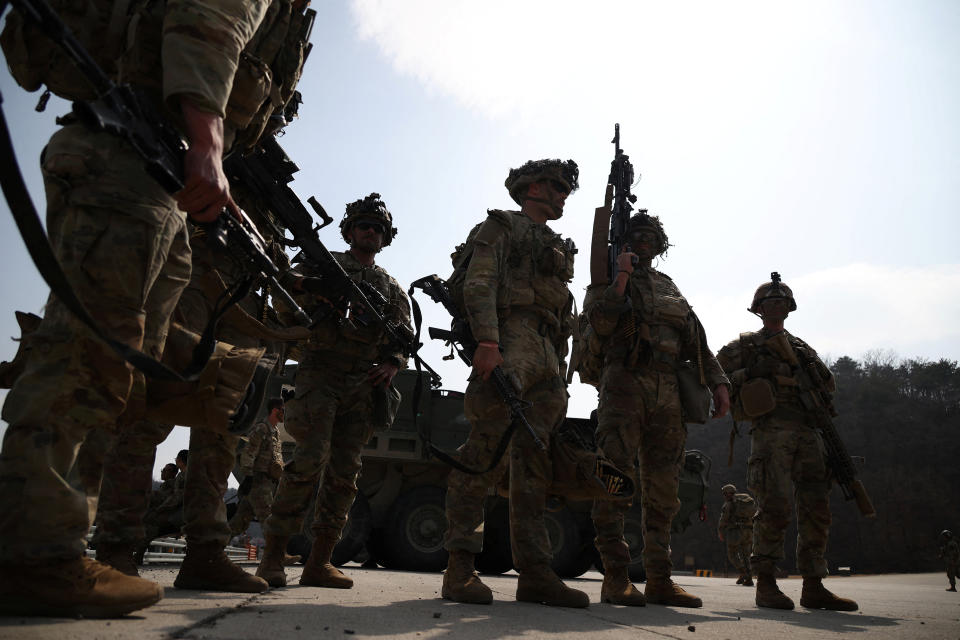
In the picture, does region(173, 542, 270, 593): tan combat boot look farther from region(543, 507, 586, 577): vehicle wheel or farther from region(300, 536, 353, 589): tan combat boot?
region(543, 507, 586, 577): vehicle wheel

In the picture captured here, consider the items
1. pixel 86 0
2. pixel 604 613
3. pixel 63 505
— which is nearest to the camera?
pixel 63 505

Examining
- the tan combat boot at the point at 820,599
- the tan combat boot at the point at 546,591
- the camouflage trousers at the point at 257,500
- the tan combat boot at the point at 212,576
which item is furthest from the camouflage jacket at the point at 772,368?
the camouflage trousers at the point at 257,500

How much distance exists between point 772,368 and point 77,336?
4881 millimetres

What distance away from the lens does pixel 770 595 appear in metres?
4.22

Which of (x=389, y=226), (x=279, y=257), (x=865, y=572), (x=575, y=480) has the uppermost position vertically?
(x=389, y=226)

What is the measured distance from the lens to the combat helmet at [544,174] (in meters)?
3.84

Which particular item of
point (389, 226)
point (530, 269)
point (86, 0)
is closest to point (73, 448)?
point (86, 0)

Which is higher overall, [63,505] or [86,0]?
[86,0]

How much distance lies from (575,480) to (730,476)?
49027 mm

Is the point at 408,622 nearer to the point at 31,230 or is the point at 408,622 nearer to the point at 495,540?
the point at 31,230

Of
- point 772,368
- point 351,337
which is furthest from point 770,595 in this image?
point 351,337

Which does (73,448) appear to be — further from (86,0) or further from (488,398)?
(488,398)

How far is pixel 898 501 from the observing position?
37.9 meters

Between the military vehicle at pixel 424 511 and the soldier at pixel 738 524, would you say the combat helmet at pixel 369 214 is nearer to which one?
the military vehicle at pixel 424 511
